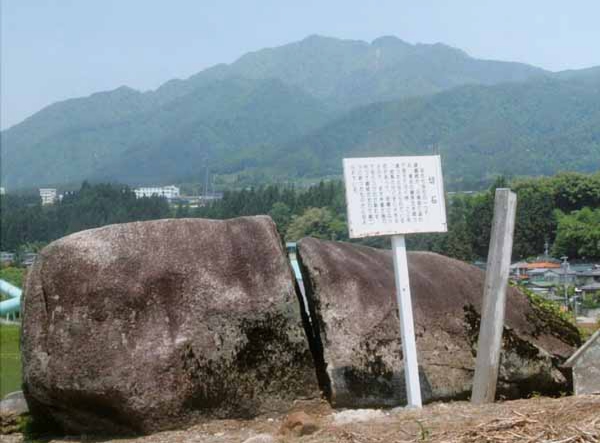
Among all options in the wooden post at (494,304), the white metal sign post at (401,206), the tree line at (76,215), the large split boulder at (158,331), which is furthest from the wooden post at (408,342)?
the tree line at (76,215)

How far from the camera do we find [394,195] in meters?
7.81

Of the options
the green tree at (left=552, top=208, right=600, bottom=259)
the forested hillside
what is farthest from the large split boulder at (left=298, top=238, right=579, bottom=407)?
the green tree at (left=552, top=208, right=600, bottom=259)

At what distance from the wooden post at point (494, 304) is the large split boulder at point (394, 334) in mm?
498

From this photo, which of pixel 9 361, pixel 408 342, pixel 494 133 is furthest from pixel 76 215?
pixel 408 342

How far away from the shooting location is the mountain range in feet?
94.7

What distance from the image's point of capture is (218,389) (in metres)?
7.79

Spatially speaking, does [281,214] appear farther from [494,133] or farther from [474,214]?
[494,133]

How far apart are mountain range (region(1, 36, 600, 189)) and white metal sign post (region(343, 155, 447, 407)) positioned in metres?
3.12

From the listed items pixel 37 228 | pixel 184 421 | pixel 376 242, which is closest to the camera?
pixel 184 421

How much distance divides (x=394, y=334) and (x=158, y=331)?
2.23 metres

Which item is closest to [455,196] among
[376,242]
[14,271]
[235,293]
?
[376,242]

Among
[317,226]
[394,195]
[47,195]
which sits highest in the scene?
[394,195]

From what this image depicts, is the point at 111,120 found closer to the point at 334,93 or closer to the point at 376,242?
the point at 334,93

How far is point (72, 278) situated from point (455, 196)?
1129 cm
